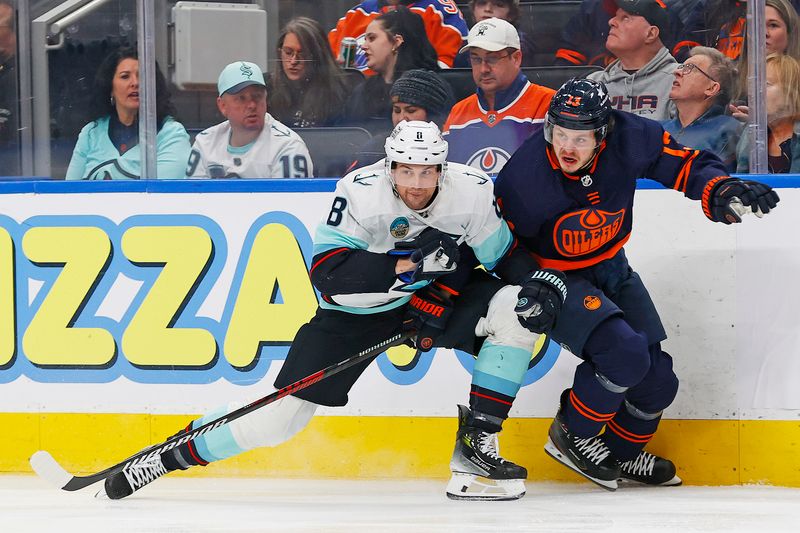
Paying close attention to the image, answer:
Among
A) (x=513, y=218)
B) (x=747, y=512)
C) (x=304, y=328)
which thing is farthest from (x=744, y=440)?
(x=304, y=328)

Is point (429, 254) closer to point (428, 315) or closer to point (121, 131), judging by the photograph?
point (428, 315)

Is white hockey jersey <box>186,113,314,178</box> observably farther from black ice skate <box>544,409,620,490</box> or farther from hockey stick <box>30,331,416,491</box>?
black ice skate <box>544,409,620,490</box>

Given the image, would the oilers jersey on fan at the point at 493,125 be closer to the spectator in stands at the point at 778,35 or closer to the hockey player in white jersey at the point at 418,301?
the hockey player in white jersey at the point at 418,301

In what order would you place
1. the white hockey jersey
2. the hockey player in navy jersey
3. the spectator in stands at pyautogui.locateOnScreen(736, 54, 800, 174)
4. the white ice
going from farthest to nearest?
the white hockey jersey < the spectator in stands at pyautogui.locateOnScreen(736, 54, 800, 174) < the hockey player in navy jersey < the white ice

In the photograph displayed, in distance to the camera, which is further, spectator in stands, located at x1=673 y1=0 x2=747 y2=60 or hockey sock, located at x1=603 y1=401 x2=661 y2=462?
spectator in stands, located at x1=673 y1=0 x2=747 y2=60

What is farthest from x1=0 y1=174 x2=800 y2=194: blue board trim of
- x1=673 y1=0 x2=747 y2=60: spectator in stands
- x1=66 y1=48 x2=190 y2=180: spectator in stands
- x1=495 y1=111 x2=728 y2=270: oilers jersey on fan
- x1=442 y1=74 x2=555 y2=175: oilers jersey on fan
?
x1=673 y1=0 x2=747 y2=60: spectator in stands

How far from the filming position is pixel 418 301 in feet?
10.7

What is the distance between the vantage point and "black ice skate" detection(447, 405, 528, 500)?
320cm

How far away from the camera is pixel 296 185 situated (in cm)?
367

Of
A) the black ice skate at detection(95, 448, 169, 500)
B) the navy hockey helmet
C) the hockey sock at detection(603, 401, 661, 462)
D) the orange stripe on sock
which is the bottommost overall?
the black ice skate at detection(95, 448, 169, 500)

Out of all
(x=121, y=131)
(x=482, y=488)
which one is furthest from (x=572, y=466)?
(x=121, y=131)

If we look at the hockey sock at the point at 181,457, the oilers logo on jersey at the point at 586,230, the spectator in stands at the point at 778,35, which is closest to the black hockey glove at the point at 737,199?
the oilers logo on jersey at the point at 586,230

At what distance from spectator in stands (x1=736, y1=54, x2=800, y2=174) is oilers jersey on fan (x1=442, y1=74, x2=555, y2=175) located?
0.62m

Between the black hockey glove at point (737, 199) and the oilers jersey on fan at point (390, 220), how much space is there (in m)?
0.55
